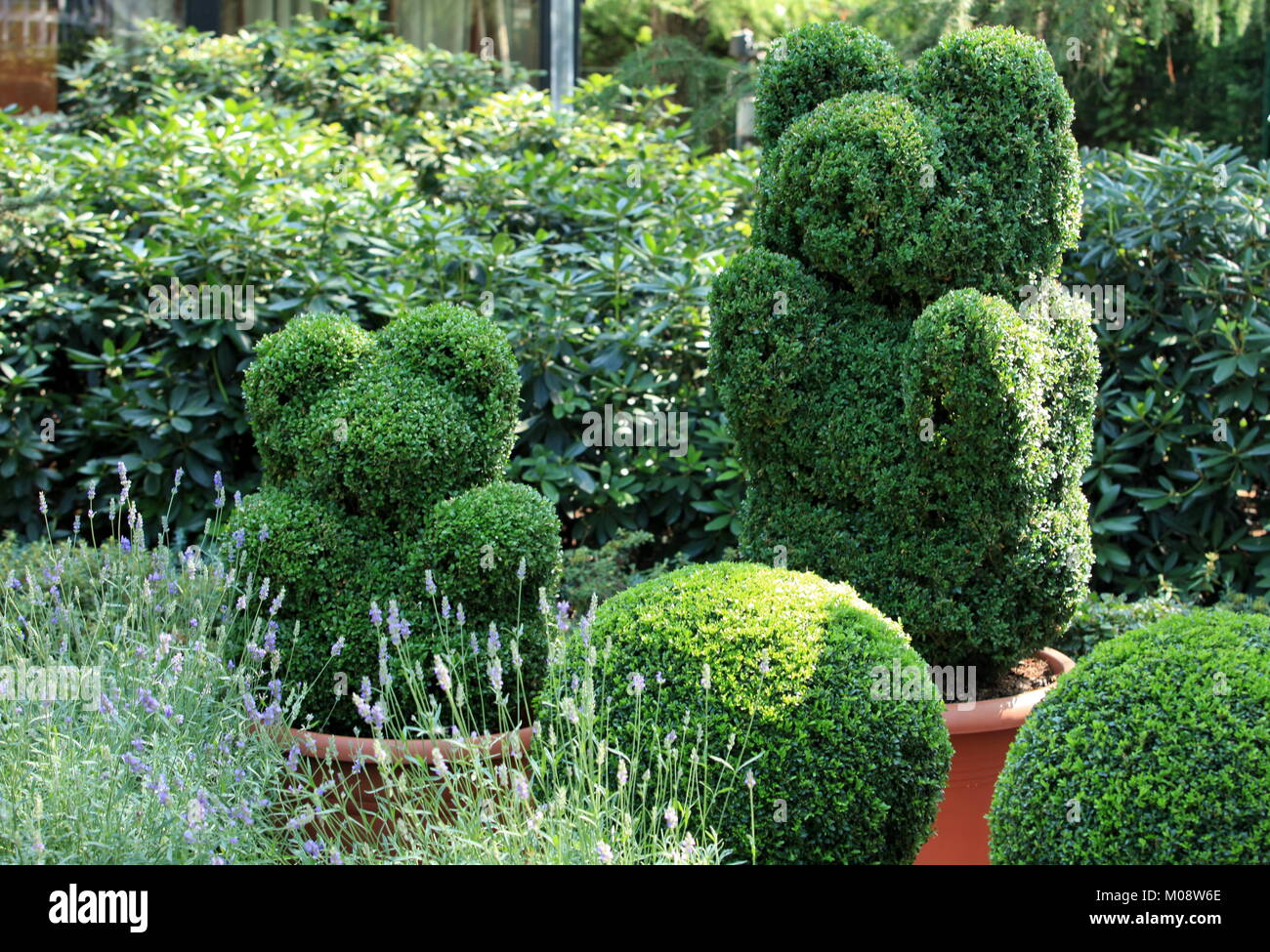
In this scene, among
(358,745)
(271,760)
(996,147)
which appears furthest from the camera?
(996,147)

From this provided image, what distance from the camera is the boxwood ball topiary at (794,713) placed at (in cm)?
350

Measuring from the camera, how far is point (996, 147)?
4547 millimetres

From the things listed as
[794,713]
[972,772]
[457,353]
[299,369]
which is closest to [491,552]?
[457,353]

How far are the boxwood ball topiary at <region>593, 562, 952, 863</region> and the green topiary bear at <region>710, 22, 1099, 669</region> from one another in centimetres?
83

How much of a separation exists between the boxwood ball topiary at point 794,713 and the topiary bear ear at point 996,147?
5.14 ft

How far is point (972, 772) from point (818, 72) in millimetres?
2685

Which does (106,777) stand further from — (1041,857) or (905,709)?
(1041,857)

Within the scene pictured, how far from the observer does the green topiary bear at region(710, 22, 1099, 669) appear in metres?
4.48

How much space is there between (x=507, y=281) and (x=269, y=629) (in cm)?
302
